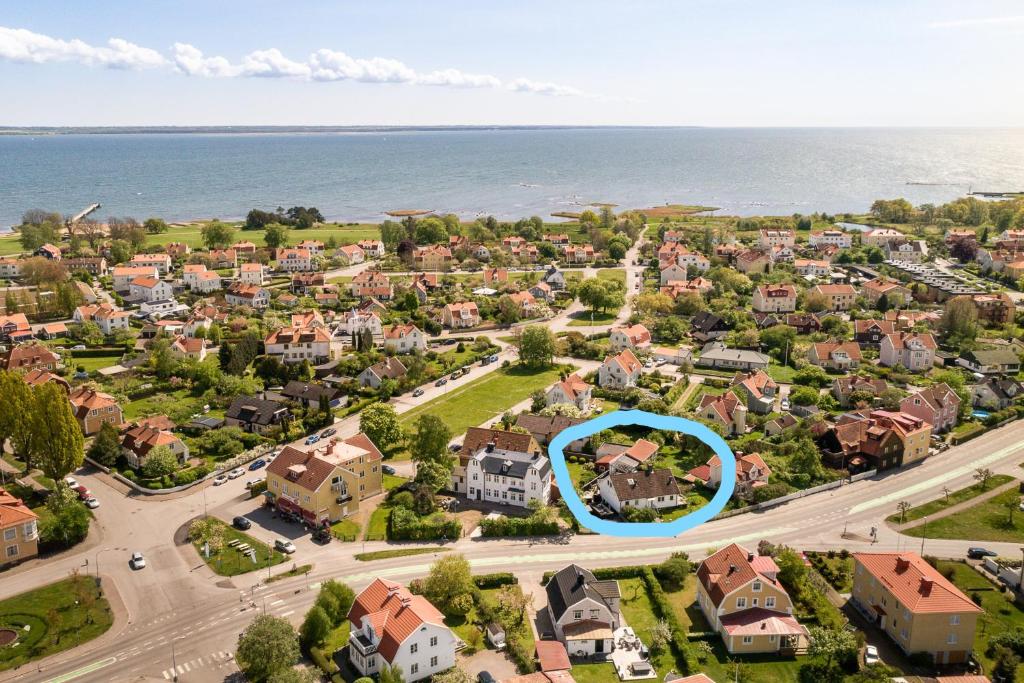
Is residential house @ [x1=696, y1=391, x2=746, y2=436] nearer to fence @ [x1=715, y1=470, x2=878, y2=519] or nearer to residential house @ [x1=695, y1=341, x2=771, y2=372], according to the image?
fence @ [x1=715, y1=470, x2=878, y2=519]

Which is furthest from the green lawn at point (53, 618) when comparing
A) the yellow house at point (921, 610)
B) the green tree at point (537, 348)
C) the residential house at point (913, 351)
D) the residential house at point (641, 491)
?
the residential house at point (913, 351)

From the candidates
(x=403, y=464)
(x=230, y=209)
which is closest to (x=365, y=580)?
(x=403, y=464)

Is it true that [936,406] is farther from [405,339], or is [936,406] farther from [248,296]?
[248,296]

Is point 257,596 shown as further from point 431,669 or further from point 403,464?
point 403,464

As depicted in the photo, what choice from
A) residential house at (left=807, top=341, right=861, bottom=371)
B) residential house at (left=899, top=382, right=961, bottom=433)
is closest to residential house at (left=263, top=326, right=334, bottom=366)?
residential house at (left=807, top=341, right=861, bottom=371)

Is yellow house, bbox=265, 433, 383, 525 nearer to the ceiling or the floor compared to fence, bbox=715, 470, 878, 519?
nearer to the ceiling
